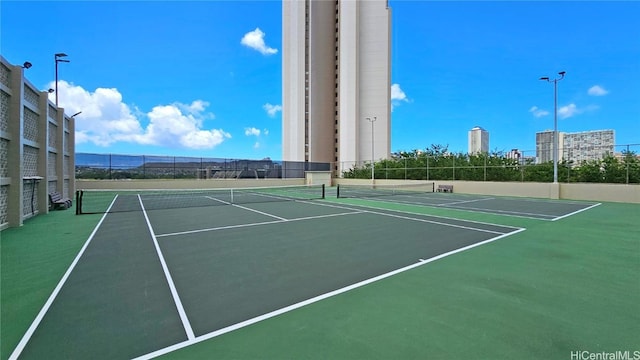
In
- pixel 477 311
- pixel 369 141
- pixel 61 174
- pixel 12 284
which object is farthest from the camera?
pixel 369 141

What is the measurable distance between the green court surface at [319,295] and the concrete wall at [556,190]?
40.8 feet

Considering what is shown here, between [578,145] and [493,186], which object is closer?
[578,145]

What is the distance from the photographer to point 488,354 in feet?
8.87

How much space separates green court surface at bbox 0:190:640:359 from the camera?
2.88 metres

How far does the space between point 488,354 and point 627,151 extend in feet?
69.9

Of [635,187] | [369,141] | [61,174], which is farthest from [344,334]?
[369,141]

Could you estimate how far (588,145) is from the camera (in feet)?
63.4

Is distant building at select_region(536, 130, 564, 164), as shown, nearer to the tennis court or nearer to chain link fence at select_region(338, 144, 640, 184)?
chain link fence at select_region(338, 144, 640, 184)

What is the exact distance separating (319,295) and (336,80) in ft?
216

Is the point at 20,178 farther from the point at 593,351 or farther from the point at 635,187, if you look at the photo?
the point at 635,187

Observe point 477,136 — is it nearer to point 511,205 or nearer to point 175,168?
point 511,205

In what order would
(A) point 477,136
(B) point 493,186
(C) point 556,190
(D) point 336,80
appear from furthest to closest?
(D) point 336,80 → (A) point 477,136 → (B) point 493,186 → (C) point 556,190

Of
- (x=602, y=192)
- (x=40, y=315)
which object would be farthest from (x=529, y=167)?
(x=40, y=315)

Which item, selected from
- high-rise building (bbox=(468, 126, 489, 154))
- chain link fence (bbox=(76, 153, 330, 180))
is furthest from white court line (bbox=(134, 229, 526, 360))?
high-rise building (bbox=(468, 126, 489, 154))
